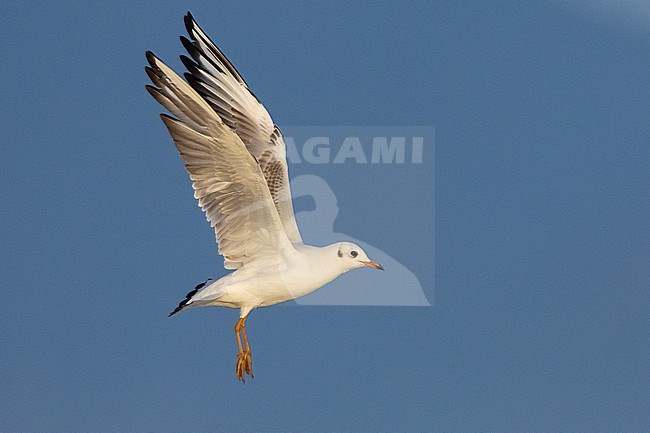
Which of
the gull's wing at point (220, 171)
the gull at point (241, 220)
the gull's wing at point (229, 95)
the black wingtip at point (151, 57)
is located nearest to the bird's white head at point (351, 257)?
the gull at point (241, 220)

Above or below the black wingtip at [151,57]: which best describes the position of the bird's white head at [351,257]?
below

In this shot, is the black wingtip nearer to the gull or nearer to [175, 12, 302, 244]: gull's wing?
the gull

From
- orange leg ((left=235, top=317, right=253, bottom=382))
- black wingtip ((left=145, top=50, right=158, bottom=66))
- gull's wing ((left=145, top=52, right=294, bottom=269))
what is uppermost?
black wingtip ((left=145, top=50, right=158, bottom=66))

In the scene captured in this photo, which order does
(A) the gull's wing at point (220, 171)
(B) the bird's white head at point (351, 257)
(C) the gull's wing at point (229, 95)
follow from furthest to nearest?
1. (C) the gull's wing at point (229, 95)
2. (B) the bird's white head at point (351, 257)
3. (A) the gull's wing at point (220, 171)

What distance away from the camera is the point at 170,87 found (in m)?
6.98

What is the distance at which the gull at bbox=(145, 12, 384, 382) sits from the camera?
6.94 metres

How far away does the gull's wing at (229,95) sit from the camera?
26.1 feet

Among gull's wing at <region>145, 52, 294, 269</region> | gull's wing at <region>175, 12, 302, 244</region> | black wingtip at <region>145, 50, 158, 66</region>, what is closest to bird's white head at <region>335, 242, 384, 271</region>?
gull's wing at <region>145, 52, 294, 269</region>

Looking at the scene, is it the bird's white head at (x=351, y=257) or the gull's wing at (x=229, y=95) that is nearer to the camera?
the bird's white head at (x=351, y=257)

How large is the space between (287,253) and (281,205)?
0.42 metres

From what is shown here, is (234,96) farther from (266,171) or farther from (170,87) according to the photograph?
(170,87)

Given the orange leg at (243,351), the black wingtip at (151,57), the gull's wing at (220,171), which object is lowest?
the orange leg at (243,351)

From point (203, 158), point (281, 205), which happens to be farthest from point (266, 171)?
point (203, 158)

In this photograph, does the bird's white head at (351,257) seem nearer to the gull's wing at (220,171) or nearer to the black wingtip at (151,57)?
the gull's wing at (220,171)
